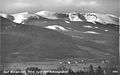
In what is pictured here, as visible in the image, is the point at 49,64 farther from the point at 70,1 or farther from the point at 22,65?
the point at 70,1

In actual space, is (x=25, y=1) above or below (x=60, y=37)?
above

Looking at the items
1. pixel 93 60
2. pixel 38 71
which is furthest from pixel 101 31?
pixel 38 71

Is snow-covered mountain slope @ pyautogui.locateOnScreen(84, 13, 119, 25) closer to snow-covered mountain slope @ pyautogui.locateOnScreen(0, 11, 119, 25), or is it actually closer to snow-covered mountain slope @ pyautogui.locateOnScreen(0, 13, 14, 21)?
snow-covered mountain slope @ pyautogui.locateOnScreen(0, 11, 119, 25)

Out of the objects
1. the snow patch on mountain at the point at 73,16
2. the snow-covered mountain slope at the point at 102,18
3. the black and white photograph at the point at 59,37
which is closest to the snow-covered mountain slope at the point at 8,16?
the black and white photograph at the point at 59,37

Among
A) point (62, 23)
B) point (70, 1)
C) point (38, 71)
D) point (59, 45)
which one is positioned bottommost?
point (38, 71)

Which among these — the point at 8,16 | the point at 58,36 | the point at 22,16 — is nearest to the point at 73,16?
the point at 58,36

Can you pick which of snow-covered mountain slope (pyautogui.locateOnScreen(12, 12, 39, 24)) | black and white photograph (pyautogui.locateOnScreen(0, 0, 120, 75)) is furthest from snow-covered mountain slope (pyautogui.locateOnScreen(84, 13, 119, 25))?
snow-covered mountain slope (pyautogui.locateOnScreen(12, 12, 39, 24))

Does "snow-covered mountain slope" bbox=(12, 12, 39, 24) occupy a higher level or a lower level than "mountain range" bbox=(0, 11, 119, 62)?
higher

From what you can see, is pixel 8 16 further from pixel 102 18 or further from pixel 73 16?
pixel 102 18
